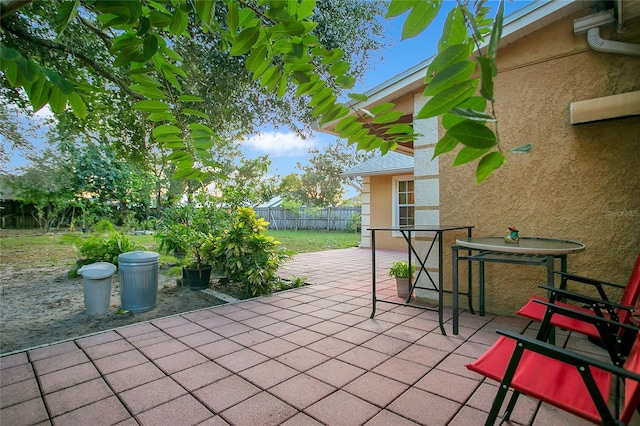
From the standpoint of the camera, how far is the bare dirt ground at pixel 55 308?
3.31m

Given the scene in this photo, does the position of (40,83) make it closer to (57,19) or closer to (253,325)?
(57,19)

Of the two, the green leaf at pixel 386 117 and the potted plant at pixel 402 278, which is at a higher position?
the green leaf at pixel 386 117

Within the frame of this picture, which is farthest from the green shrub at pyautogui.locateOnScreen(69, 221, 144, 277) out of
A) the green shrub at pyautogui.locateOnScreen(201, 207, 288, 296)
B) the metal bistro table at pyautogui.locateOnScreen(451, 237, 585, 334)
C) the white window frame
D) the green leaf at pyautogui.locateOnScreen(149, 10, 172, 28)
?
the white window frame

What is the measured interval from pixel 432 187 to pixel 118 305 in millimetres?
4561

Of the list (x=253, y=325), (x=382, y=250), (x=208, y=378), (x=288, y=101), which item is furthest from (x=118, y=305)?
(x=382, y=250)

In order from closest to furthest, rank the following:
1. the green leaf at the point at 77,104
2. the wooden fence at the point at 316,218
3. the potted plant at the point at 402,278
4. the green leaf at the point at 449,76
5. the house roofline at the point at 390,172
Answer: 1. the green leaf at the point at 449,76
2. the green leaf at the point at 77,104
3. the potted plant at the point at 402,278
4. the house roofline at the point at 390,172
5. the wooden fence at the point at 316,218

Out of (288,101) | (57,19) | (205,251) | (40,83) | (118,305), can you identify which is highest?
(288,101)

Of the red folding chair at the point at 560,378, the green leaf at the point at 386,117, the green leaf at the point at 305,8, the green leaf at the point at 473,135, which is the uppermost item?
the green leaf at the point at 305,8

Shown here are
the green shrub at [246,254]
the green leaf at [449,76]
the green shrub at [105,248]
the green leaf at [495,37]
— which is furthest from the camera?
the green shrub at [105,248]

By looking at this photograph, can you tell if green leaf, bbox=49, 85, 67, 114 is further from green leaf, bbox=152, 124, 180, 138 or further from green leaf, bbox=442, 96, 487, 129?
green leaf, bbox=442, 96, 487, 129

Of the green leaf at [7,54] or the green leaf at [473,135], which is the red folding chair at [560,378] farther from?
the green leaf at [7,54]

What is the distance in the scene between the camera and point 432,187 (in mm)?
4156

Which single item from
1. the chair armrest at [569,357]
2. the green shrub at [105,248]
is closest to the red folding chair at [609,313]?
the chair armrest at [569,357]

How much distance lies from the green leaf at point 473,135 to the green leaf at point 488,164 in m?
0.09
